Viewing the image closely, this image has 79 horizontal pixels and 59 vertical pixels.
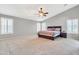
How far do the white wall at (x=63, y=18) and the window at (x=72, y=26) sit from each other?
29cm

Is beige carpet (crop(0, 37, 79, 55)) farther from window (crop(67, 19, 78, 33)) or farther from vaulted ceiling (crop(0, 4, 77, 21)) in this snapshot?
window (crop(67, 19, 78, 33))

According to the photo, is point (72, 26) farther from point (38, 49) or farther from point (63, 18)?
point (38, 49)

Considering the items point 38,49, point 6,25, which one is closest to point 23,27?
point 6,25

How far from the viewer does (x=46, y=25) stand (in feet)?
36.3

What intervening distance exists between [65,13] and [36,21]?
13.3 ft

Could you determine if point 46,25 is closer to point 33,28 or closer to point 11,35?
point 33,28

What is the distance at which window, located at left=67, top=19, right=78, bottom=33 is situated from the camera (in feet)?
30.4

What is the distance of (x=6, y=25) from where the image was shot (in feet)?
29.6

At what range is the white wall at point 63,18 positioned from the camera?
30.6ft

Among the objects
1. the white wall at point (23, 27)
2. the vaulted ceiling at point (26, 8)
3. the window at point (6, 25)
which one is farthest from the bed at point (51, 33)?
the window at point (6, 25)

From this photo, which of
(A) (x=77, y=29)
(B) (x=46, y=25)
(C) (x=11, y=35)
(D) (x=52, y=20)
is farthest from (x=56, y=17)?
(C) (x=11, y=35)

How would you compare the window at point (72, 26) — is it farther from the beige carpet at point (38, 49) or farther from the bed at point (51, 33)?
the beige carpet at point (38, 49)

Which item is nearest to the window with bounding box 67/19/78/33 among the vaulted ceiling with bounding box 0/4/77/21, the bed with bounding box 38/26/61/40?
the bed with bounding box 38/26/61/40

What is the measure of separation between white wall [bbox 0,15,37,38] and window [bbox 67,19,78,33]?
443 cm
